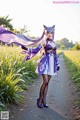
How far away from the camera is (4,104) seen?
8.28 metres

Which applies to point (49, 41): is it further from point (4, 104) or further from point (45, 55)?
point (4, 104)

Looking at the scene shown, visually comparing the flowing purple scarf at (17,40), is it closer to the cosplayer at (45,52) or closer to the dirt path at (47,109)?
the cosplayer at (45,52)

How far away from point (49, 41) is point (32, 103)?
1946 millimetres

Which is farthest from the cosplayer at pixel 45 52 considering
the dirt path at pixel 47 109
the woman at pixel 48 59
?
the dirt path at pixel 47 109

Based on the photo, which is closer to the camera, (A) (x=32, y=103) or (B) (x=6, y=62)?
(A) (x=32, y=103)

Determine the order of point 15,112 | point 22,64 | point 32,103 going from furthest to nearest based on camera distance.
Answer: point 22,64
point 32,103
point 15,112

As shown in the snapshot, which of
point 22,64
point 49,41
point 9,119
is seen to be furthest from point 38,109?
point 22,64

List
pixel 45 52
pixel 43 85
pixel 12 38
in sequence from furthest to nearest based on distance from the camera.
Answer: pixel 12 38
pixel 43 85
pixel 45 52

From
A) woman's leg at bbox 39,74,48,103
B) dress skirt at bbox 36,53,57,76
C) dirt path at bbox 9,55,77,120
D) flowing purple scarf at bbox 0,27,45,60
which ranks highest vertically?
flowing purple scarf at bbox 0,27,45,60

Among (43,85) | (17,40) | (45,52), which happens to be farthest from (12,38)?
(43,85)

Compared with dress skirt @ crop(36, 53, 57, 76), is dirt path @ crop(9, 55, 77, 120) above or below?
below

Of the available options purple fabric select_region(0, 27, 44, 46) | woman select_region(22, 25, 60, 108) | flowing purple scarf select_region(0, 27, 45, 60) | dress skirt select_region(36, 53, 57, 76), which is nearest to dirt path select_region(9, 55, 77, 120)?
woman select_region(22, 25, 60, 108)

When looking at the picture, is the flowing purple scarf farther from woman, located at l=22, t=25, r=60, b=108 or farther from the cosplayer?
woman, located at l=22, t=25, r=60, b=108

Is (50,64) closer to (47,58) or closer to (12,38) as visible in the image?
(47,58)
